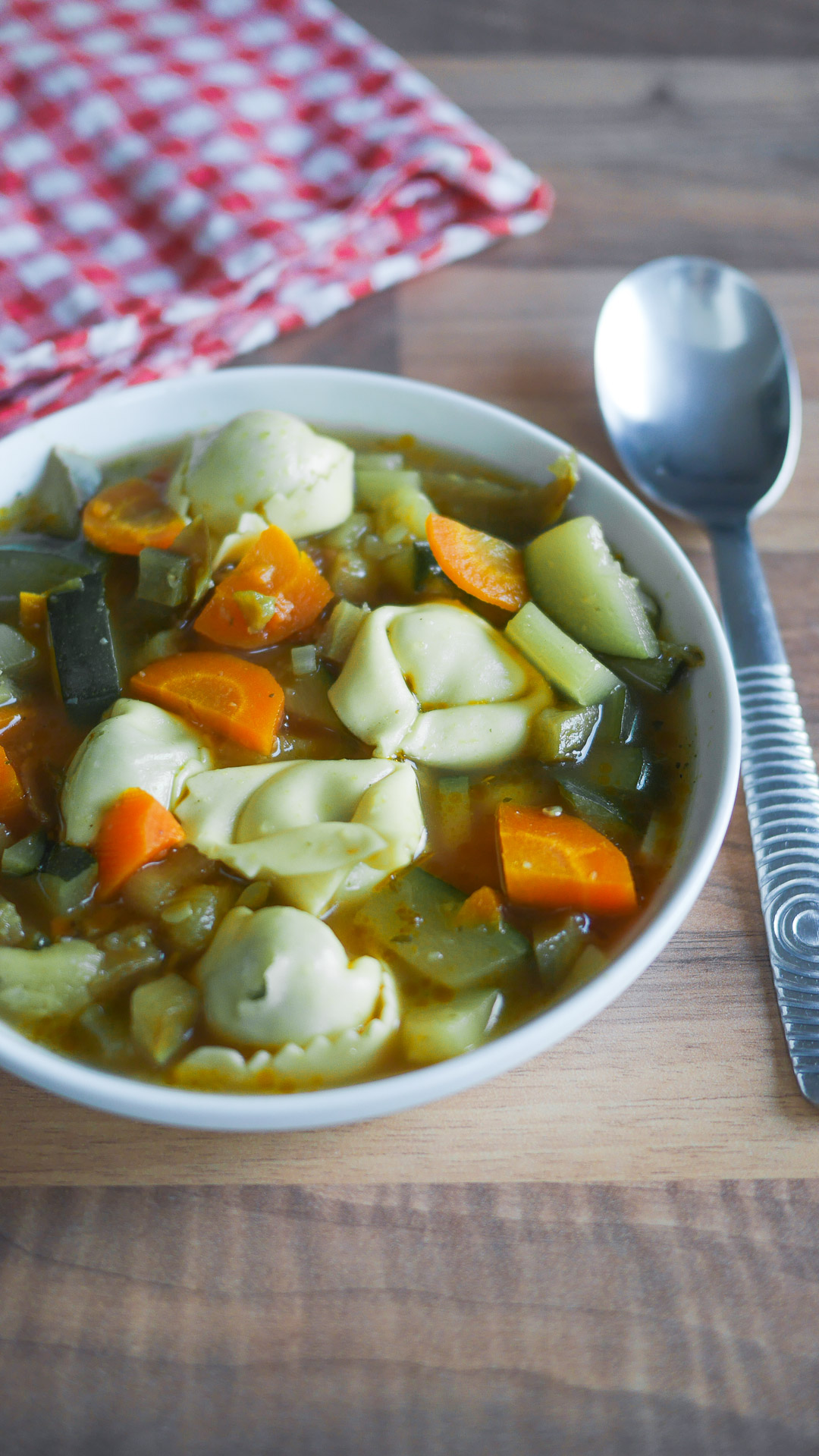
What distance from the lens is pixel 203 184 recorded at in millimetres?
2838

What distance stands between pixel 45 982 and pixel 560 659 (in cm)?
102

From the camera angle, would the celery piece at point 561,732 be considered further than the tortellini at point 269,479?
No

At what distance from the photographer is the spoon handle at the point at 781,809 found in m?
1.67

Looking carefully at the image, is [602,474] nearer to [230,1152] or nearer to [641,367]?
[641,367]

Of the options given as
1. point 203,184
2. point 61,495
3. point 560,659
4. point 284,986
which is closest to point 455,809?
point 560,659

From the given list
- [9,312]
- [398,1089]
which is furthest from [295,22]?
[398,1089]

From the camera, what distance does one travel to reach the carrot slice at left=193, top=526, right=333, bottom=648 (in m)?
1.96

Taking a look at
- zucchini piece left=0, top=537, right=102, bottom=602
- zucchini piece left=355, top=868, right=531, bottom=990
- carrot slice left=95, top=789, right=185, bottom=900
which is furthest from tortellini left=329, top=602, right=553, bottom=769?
zucchini piece left=0, top=537, right=102, bottom=602

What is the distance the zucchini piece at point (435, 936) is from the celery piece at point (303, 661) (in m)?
0.47

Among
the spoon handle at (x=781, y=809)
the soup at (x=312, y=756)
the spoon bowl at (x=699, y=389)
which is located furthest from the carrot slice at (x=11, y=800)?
the spoon bowl at (x=699, y=389)

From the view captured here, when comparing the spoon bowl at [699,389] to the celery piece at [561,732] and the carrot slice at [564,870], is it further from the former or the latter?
the carrot slice at [564,870]

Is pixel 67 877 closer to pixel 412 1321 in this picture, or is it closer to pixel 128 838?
pixel 128 838

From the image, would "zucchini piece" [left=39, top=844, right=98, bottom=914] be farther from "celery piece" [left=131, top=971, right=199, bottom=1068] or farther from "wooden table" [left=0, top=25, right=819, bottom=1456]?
"wooden table" [left=0, top=25, right=819, bottom=1456]

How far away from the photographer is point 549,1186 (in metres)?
1.56
